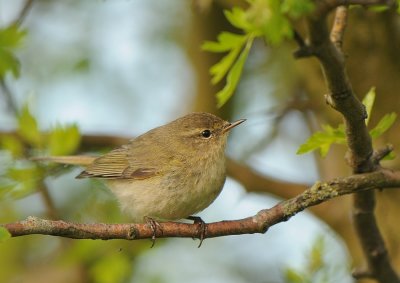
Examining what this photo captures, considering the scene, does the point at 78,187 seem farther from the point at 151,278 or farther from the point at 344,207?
the point at 344,207

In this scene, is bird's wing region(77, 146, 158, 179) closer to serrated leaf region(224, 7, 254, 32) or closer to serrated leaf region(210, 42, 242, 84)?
serrated leaf region(210, 42, 242, 84)

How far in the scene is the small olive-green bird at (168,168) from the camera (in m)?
4.77

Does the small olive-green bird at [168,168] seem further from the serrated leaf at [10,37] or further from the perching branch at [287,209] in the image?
the perching branch at [287,209]

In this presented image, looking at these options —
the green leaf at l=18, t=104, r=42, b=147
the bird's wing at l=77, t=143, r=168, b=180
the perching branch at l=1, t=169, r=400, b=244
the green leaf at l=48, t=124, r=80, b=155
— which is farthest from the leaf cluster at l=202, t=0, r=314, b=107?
the green leaf at l=18, t=104, r=42, b=147

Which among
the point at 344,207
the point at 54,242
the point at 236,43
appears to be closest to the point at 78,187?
the point at 54,242

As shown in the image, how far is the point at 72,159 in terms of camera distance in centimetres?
566

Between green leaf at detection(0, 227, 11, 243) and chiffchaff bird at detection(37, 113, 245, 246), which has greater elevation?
green leaf at detection(0, 227, 11, 243)

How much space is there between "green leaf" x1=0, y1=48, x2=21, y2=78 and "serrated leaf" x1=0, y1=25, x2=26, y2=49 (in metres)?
0.05

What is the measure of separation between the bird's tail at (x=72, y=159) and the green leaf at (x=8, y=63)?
85cm

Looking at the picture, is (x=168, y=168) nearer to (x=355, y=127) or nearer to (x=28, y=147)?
(x=28, y=147)

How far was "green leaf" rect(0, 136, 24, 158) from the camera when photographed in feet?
17.9

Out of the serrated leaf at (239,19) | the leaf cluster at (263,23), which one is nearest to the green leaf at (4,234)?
the leaf cluster at (263,23)

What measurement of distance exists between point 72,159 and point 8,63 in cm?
114

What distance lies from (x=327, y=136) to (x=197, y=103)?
3.32 meters
